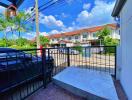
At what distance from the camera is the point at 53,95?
3.92m

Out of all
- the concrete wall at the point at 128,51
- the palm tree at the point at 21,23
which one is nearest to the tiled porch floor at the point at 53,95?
the concrete wall at the point at 128,51

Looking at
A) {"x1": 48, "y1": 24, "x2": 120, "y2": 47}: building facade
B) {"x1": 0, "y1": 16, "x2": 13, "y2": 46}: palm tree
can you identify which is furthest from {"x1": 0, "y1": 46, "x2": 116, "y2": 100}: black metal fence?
{"x1": 48, "y1": 24, "x2": 120, "y2": 47}: building facade

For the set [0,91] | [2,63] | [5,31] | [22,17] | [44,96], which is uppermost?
[22,17]

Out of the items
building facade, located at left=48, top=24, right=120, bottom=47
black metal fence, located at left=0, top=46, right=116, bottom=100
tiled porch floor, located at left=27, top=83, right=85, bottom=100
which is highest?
building facade, located at left=48, top=24, right=120, bottom=47

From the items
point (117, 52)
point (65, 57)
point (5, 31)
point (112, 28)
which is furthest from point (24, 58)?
point (112, 28)

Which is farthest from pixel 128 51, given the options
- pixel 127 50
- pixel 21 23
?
pixel 21 23

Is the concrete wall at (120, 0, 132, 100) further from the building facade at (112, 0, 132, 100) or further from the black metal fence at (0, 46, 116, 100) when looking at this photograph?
the black metal fence at (0, 46, 116, 100)

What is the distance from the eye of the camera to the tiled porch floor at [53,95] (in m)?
3.76

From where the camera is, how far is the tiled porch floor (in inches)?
148

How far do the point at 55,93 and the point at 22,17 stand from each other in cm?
2166

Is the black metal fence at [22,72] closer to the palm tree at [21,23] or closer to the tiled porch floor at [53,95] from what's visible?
the tiled porch floor at [53,95]

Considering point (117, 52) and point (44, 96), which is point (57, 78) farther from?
point (117, 52)

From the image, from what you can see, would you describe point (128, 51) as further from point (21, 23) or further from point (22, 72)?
point (21, 23)

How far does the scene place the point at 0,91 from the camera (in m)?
2.81
